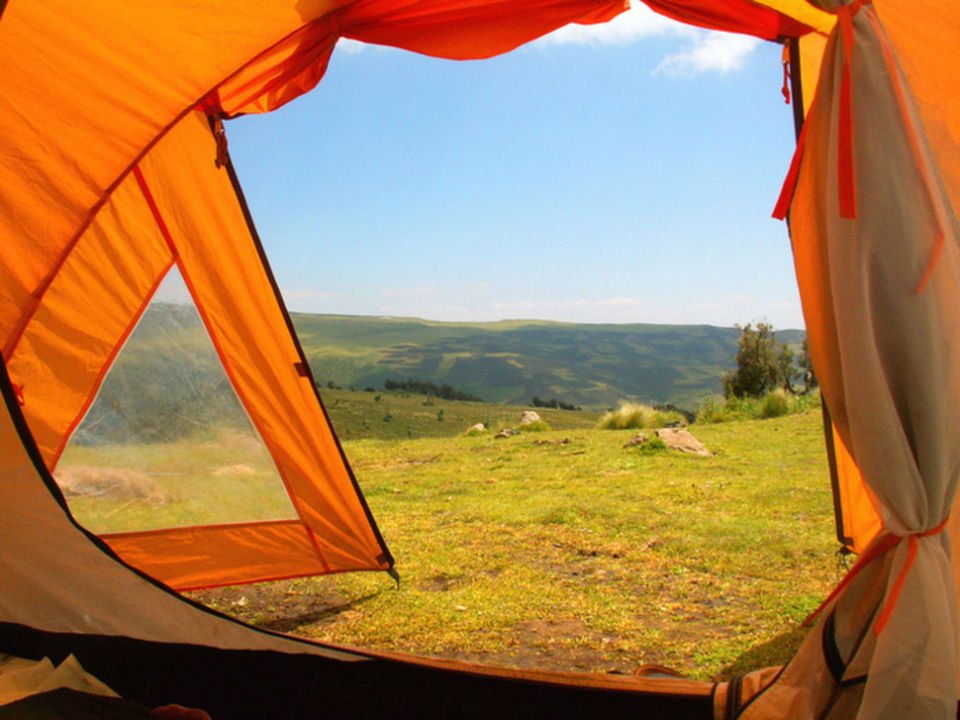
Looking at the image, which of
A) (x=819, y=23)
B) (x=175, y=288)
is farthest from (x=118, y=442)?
(x=819, y=23)

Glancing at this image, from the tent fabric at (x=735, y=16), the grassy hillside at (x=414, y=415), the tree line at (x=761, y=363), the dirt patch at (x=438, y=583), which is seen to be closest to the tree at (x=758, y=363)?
the tree line at (x=761, y=363)

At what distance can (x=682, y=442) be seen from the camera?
26.2ft

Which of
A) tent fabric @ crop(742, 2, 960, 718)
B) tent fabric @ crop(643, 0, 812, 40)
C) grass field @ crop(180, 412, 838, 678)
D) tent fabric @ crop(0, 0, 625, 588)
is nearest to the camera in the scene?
tent fabric @ crop(742, 2, 960, 718)

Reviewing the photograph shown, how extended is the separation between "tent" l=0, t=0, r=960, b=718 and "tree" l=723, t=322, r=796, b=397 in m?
11.8

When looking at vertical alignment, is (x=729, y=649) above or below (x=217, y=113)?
below

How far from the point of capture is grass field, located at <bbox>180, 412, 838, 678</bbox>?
131 inches

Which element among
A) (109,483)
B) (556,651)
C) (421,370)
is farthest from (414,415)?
(421,370)

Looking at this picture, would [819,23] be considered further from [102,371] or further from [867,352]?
[102,371]

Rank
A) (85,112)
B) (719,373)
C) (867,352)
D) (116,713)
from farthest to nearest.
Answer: (719,373), (85,112), (116,713), (867,352)

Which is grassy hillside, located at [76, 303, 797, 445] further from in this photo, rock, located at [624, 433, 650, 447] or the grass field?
rock, located at [624, 433, 650, 447]

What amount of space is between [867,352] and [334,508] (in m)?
2.76

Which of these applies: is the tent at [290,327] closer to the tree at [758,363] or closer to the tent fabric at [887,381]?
the tent fabric at [887,381]

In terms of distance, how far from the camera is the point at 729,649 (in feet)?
10.4

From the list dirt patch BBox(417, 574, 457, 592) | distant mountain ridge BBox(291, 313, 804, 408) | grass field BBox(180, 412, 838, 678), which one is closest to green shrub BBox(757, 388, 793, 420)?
grass field BBox(180, 412, 838, 678)
